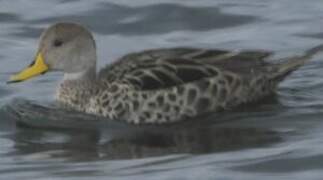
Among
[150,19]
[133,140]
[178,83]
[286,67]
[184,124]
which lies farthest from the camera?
[150,19]

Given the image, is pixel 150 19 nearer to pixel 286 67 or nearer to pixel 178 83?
pixel 286 67

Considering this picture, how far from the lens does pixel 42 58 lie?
13.8 m

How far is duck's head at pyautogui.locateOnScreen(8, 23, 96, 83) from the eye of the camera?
45.3 ft

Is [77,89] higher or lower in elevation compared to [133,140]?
higher

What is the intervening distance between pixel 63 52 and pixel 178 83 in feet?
3.55

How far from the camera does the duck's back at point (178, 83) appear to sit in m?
13.5

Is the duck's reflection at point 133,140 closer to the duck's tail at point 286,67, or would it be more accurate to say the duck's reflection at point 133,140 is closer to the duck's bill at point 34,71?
the duck's bill at point 34,71

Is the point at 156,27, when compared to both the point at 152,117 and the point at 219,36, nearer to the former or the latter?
the point at 219,36

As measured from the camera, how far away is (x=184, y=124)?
1346 cm

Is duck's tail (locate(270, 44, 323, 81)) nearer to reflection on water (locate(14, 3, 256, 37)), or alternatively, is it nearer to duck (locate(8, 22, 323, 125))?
duck (locate(8, 22, 323, 125))

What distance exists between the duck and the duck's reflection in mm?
198

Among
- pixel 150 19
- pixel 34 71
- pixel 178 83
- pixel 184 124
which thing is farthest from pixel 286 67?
pixel 150 19

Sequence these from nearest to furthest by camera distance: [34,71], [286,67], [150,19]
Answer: [34,71]
[286,67]
[150,19]

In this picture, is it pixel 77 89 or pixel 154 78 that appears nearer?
pixel 154 78
